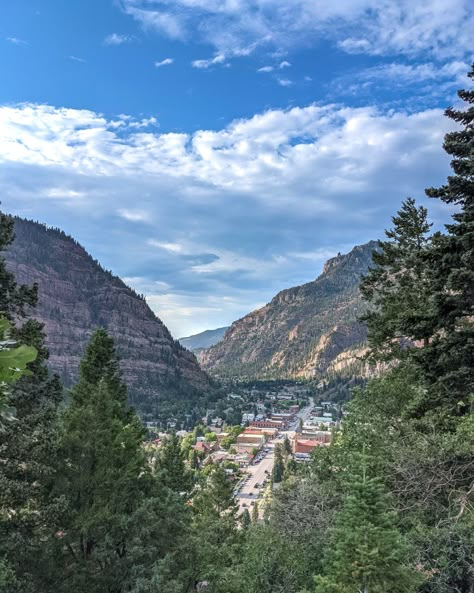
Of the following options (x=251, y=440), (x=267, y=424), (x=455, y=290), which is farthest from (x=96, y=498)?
(x=267, y=424)

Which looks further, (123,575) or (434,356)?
(123,575)

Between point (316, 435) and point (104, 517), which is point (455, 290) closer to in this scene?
point (104, 517)

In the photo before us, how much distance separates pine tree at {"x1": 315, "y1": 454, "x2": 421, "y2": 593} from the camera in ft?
25.2

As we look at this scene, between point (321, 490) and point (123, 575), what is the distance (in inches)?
241

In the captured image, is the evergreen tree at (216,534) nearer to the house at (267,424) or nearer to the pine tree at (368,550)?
the pine tree at (368,550)

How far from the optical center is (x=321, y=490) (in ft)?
39.8

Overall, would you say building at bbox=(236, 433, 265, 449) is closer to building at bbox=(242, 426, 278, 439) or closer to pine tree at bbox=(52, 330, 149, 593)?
building at bbox=(242, 426, 278, 439)

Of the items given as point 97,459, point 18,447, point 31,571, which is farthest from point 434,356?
point 31,571

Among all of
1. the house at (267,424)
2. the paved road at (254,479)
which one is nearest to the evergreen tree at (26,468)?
the paved road at (254,479)

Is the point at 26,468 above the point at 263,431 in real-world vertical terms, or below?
above

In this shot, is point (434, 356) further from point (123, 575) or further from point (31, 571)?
point (31, 571)

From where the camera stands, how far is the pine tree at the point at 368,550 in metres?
7.67

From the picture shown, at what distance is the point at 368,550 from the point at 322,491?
4.54m

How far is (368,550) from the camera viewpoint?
770 cm
